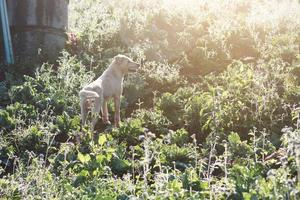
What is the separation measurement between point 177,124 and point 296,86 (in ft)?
6.47

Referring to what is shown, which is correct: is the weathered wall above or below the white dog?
above

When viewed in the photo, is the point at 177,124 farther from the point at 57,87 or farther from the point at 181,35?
the point at 181,35

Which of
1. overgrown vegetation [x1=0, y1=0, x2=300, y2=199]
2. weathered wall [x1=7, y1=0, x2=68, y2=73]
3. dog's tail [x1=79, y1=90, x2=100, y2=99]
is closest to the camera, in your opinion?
overgrown vegetation [x1=0, y1=0, x2=300, y2=199]

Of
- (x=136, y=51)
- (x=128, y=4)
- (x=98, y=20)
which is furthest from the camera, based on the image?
(x=128, y=4)

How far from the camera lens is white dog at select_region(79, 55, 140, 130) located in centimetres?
676

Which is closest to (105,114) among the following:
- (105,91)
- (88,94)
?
(105,91)

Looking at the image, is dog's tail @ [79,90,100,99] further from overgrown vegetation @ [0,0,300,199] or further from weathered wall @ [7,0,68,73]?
weathered wall @ [7,0,68,73]

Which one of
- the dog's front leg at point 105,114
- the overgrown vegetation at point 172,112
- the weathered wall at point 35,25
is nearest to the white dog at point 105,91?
the dog's front leg at point 105,114

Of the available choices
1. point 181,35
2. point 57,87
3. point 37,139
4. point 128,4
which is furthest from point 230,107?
point 128,4

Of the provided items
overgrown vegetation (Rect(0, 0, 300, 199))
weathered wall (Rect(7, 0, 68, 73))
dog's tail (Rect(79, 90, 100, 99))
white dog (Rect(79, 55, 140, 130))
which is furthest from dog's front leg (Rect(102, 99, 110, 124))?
weathered wall (Rect(7, 0, 68, 73))

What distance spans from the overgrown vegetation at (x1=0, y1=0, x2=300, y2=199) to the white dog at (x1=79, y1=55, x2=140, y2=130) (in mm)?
310

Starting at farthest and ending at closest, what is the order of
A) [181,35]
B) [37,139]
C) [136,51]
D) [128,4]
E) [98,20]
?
[128,4]
[98,20]
[181,35]
[136,51]
[37,139]

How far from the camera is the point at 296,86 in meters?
7.71

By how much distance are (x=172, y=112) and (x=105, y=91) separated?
124 cm
